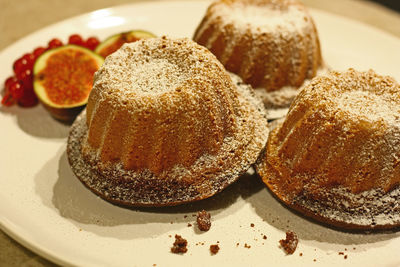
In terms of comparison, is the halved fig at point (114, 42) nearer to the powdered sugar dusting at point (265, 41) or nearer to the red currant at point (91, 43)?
the red currant at point (91, 43)

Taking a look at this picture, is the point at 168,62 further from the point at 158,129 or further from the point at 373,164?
the point at 373,164

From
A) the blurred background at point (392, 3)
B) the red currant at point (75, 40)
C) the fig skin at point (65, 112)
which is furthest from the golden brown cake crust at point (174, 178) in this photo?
the blurred background at point (392, 3)

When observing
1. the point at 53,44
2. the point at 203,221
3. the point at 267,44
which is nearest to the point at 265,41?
the point at 267,44

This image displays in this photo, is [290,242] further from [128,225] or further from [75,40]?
[75,40]

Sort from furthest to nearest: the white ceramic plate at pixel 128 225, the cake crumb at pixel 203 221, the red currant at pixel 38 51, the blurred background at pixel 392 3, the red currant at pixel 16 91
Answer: the blurred background at pixel 392 3 < the red currant at pixel 38 51 < the red currant at pixel 16 91 < the cake crumb at pixel 203 221 < the white ceramic plate at pixel 128 225

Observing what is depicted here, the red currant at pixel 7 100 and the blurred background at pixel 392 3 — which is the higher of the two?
the red currant at pixel 7 100

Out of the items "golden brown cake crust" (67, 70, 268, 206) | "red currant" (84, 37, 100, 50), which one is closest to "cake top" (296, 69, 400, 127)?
"golden brown cake crust" (67, 70, 268, 206)
